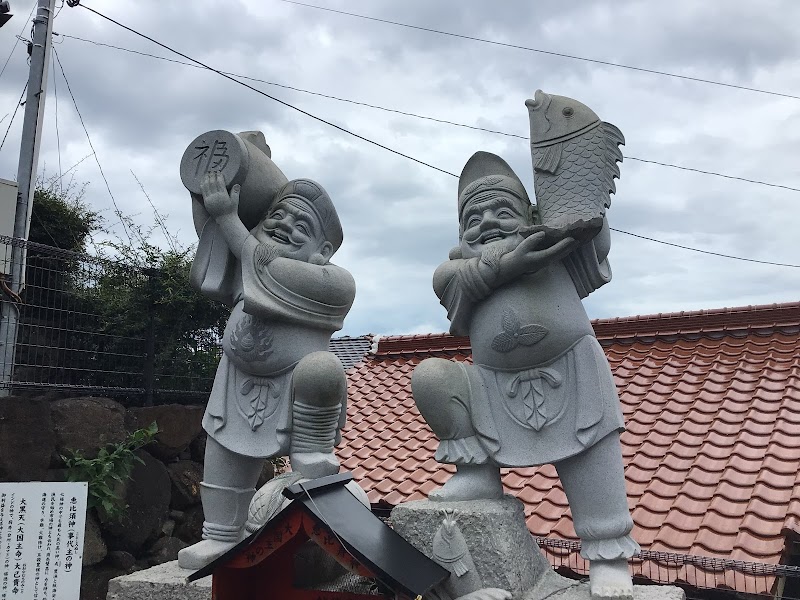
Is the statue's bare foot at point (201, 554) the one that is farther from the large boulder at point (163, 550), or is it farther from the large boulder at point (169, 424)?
the large boulder at point (169, 424)

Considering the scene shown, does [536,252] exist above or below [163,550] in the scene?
above

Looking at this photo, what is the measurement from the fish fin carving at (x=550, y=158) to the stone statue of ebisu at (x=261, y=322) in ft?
3.75

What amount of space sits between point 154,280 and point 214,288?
2.73m

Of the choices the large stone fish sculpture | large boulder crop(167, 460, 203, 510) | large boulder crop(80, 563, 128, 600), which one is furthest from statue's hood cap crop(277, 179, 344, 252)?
large boulder crop(80, 563, 128, 600)

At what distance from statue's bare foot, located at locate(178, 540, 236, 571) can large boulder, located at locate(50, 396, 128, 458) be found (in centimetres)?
197

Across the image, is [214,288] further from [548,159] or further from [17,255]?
[17,255]

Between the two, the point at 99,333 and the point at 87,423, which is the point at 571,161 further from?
the point at 99,333

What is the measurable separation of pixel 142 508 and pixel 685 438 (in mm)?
4077

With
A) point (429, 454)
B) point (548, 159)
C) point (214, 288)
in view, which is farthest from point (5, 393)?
point (548, 159)

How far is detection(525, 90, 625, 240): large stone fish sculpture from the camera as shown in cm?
315

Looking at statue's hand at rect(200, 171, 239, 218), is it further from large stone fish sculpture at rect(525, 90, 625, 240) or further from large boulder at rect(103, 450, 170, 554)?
large boulder at rect(103, 450, 170, 554)

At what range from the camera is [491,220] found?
10.8 feet

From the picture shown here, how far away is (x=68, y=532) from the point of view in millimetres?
3420

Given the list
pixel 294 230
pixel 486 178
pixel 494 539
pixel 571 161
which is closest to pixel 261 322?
pixel 294 230
